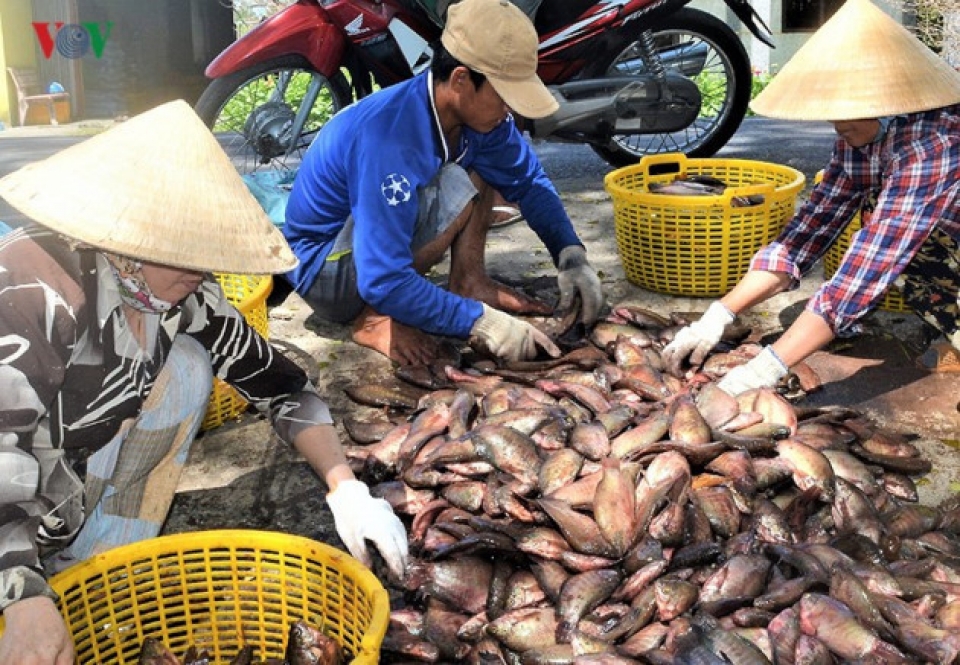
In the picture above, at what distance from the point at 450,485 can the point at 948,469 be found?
4.58 ft

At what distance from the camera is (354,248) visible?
342 cm

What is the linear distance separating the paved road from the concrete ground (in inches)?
36.1

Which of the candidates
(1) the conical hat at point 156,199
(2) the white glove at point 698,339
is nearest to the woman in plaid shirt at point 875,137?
(2) the white glove at point 698,339

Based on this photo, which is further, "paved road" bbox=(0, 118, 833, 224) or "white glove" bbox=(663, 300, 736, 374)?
"paved road" bbox=(0, 118, 833, 224)

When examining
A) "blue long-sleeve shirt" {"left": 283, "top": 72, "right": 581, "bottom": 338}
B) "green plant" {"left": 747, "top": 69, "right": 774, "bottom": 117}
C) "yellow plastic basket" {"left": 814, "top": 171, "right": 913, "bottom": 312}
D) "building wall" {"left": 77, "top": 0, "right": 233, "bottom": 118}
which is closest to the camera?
"blue long-sleeve shirt" {"left": 283, "top": 72, "right": 581, "bottom": 338}

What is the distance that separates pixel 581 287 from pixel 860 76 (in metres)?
1.19

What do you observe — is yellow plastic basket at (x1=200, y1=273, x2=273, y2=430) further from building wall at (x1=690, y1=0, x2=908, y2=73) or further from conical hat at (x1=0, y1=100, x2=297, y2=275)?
building wall at (x1=690, y1=0, x2=908, y2=73)

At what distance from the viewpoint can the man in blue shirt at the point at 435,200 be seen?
124 inches

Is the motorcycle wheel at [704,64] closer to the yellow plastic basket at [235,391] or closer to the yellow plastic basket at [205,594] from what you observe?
the yellow plastic basket at [235,391]

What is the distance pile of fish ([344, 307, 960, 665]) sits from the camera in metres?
2.12

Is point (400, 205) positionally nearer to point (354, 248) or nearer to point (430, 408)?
point (354, 248)

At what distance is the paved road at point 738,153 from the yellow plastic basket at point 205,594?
4149 millimetres

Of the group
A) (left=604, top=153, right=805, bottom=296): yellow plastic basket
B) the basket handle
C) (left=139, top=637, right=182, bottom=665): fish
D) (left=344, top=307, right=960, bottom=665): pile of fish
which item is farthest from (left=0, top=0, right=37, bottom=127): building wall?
(left=139, top=637, right=182, bottom=665): fish

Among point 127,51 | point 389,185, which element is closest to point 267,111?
point 389,185
